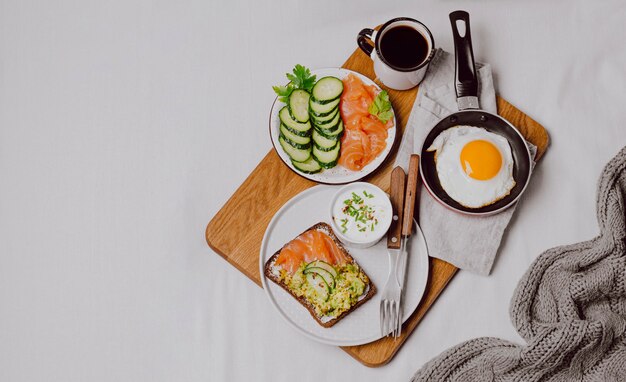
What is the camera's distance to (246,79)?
7.81ft

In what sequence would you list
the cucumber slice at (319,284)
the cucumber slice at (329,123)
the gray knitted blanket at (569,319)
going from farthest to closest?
the cucumber slice at (329,123) → the cucumber slice at (319,284) → the gray knitted blanket at (569,319)

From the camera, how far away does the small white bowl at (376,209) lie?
2051mm

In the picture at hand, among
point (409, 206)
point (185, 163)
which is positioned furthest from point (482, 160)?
point (185, 163)

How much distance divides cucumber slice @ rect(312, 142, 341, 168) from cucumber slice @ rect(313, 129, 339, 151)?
0.01 m

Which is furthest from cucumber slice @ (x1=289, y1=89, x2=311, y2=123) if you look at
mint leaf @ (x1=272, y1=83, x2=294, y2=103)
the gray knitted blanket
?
the gray knitted blanket

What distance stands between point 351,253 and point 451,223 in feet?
1.18

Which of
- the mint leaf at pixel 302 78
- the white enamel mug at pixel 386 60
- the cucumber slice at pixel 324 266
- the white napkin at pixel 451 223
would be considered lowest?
the cucumber slice at pixel 324 266

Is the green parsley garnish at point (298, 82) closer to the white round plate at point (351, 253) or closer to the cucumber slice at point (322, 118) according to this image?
the cucumber slice at point (322, 118)

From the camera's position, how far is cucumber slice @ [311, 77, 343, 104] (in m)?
2.12

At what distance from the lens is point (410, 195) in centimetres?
208

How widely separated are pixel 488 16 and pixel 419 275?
104 cm

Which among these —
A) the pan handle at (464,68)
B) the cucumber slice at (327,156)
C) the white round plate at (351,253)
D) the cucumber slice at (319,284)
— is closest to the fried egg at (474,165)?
the pan handle at (464,68)

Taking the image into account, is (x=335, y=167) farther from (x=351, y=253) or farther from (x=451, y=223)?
(x=451, y=223)

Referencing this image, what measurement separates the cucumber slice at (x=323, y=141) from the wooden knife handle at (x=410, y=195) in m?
0.27
